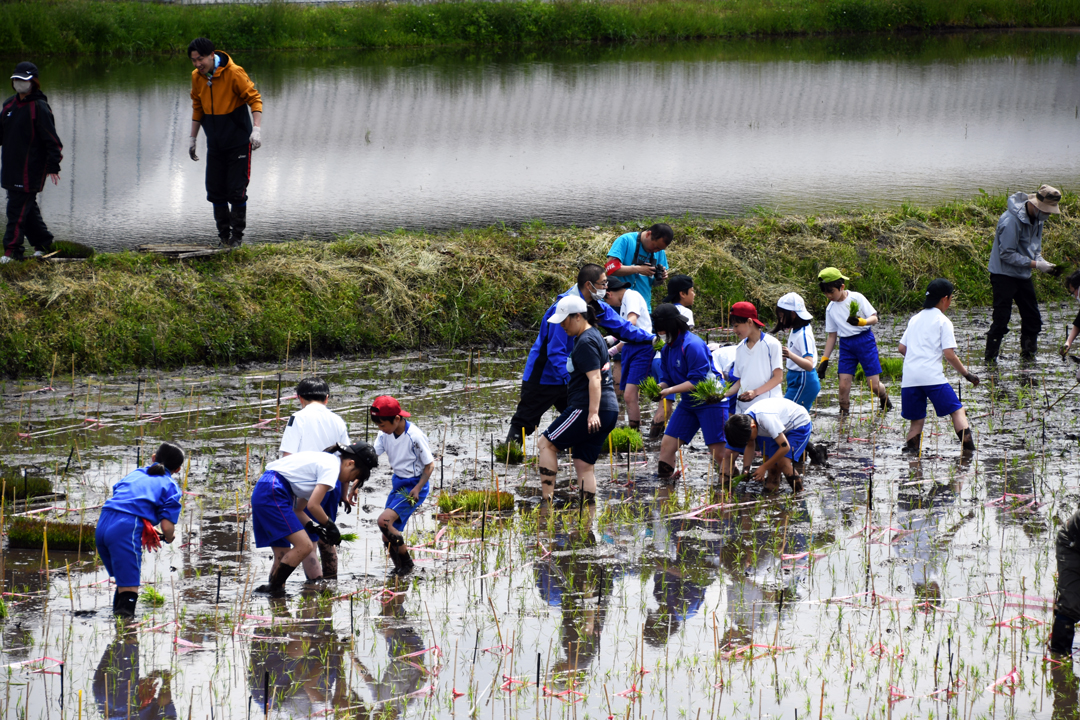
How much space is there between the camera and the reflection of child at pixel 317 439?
282 inches

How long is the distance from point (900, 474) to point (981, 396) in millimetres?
2695

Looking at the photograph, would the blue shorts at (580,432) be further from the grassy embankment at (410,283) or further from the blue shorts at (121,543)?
the grassy embankment at (410,283)

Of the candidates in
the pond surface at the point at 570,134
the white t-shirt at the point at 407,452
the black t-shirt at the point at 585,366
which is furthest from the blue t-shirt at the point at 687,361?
the pond surface at the point at 570,134

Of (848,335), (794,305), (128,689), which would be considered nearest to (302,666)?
(128,689)

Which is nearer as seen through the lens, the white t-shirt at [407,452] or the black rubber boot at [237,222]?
the white t-shirt at [407,452]

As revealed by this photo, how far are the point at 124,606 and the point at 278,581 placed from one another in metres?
0.90

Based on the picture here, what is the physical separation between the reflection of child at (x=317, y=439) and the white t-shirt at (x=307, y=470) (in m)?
0.19

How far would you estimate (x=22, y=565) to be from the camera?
23.7 feet

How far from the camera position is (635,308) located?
10289 mm

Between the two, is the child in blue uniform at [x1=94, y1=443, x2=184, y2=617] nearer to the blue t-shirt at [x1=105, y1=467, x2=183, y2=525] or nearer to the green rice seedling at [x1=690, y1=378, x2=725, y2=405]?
the blue t-shirt at [x1=105, y1=467, x2=183, y2=525]

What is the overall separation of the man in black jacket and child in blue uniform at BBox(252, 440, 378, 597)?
6.36 meters

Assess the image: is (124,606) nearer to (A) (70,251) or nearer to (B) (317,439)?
(B) (317,439)

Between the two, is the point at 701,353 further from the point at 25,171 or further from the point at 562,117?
the point at 562,117

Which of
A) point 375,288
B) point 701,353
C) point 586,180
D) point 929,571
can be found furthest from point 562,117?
point 929,571
